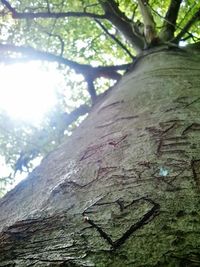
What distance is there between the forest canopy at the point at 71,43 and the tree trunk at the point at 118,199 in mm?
1463

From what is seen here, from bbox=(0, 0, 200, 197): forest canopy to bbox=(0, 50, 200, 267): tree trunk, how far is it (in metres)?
1.46

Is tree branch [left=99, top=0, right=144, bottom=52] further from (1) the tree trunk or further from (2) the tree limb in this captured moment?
(1) the tree trunk

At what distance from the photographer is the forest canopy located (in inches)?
141

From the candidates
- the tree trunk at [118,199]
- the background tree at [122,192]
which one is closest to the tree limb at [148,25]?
the background tree at [122,192]

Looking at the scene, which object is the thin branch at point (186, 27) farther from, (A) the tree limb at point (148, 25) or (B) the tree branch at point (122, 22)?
(B) the tree branch at point (122, 22)

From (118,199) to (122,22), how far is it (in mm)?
3892

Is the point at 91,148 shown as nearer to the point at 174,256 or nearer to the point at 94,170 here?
the point at 94,170

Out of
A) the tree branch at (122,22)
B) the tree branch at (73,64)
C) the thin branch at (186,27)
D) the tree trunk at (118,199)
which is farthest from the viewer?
the tree branch at (122,22)

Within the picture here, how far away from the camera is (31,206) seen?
3.47 ft

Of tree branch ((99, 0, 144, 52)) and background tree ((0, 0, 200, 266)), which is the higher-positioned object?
tree branch ((99, 0, 144, 52))

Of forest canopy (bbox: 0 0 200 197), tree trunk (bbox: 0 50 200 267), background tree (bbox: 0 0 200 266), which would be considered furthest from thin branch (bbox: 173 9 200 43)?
tree trunk (bbox: 0 50 200 267)

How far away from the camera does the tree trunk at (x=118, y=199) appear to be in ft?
2.35

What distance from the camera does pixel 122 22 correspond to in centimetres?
445

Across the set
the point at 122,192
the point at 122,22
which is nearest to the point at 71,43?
the point at 122,22
